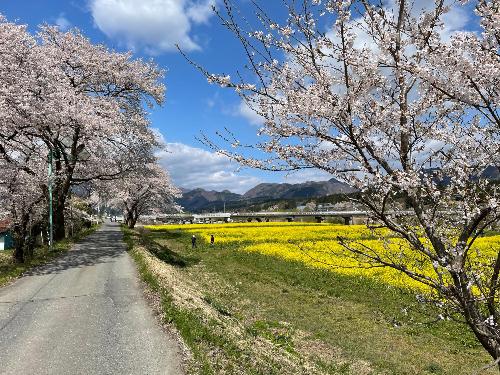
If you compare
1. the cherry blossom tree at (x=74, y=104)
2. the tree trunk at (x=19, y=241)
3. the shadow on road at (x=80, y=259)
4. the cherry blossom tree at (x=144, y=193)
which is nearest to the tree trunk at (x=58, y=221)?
the cherry blossom tree at (x=74, y=104)

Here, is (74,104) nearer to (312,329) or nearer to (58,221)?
(58,221)

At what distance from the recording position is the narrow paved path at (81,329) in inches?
328

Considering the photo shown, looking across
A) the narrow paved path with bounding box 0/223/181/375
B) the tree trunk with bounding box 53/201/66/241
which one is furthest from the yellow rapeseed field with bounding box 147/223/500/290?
the tree trunk with bounding box 53/201/66/241

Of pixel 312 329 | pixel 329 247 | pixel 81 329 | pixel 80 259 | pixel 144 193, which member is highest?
pixel 144 193

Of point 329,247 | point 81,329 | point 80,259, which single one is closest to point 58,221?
point 80,259

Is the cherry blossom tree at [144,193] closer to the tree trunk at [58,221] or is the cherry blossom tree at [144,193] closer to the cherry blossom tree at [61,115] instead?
the cherry blossom tree at [61,115]

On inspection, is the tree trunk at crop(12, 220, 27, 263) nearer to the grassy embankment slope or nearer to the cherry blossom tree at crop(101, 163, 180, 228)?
the grassy embankment slope

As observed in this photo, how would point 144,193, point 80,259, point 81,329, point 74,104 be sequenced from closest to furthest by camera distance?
point 81,329 < point 80,259 < point 74,104 < point 144,193

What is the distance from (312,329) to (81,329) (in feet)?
24.8

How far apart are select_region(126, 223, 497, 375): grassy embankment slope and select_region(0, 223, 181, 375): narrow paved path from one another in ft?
2.60

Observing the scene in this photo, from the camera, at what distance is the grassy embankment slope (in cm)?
968

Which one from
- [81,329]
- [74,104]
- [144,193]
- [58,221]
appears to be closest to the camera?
[81,329]

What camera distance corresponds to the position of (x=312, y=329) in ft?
46.7

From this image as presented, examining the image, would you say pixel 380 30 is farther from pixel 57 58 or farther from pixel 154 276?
pixel 57 58
